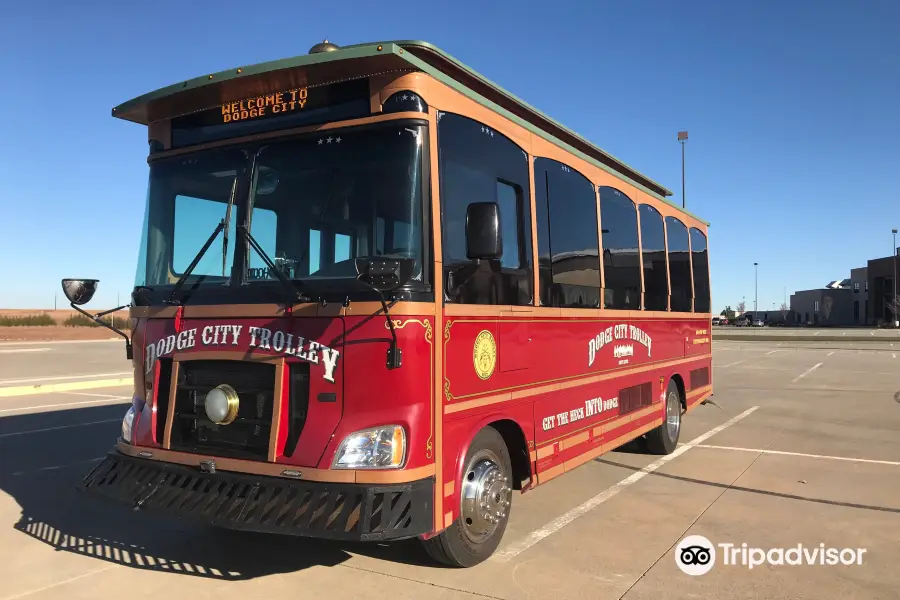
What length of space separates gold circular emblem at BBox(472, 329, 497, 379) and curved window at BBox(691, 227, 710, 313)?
253 inches

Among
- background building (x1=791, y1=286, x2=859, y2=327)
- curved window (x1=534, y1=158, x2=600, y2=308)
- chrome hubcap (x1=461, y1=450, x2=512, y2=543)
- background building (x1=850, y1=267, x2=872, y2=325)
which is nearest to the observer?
chrome hubcap (x1=461, y1=450, x2=512, y2=543)

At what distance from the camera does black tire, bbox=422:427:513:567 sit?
4414 mm

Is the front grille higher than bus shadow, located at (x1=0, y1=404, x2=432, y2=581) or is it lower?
higher

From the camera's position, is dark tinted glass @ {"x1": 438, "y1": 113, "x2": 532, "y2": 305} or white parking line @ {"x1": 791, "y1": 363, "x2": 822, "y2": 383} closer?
dark tinted glass @ {"x1": 438, "y1": 113, "x2": 532, "y2": 305}

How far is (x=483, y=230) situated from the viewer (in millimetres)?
4227

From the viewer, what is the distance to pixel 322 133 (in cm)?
432

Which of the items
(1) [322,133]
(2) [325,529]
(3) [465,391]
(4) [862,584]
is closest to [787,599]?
(4) [862,584]

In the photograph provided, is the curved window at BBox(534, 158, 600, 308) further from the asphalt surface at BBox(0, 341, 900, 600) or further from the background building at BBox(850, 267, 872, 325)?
the background building at BBox(850, 267, 872, 325)

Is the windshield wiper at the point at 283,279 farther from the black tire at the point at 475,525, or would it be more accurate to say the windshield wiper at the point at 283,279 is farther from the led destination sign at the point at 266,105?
the black tire at the point at 475,525

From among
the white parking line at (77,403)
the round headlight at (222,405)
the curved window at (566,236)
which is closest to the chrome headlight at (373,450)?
the round headlight at (222,405)

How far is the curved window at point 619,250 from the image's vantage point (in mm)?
7000

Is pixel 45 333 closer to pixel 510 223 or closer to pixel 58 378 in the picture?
pixel 58 378

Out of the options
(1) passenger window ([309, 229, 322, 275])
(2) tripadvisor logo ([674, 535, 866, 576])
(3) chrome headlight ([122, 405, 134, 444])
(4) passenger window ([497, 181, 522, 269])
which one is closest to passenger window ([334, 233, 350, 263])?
(1) passenger window ([309, 229, 322, 275])

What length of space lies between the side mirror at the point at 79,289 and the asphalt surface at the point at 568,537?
6.15 ft
